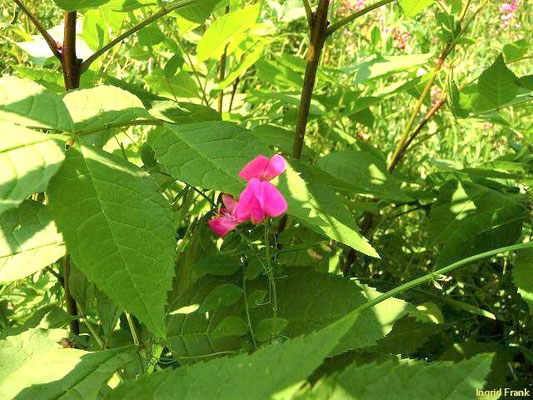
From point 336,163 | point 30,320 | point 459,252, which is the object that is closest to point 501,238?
point 459,252

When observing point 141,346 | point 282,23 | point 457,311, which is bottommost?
point 457,311

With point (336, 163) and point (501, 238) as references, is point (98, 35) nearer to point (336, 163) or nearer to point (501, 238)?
point (336, 163)

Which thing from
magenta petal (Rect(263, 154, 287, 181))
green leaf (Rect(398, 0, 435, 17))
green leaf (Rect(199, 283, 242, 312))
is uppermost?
green leaf (Rect(398, 0, 435, 17))

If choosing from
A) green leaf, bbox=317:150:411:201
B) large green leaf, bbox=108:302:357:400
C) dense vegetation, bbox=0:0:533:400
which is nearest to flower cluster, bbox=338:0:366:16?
dense vegetation, bbox=0:0:533:400

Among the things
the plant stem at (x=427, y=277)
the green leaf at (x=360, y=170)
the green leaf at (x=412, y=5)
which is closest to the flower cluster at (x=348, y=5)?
the green leaf at (x=360, y=170)

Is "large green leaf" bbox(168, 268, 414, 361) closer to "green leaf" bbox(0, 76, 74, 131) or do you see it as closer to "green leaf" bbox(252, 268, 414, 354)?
"green leaf" bbox(252, 268, 414, 354)

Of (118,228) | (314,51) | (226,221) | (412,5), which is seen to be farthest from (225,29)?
(118,228)

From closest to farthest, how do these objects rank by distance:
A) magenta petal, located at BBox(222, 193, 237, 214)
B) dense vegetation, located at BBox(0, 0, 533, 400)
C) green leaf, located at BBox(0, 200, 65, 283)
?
1. dense vegetation, located at BBox(0, 0, 533, 400)
2. green leaf, located at BBox(0, 200, 65, 283)
3. magenta petal, located at BBox(222, 193, 237, 214)

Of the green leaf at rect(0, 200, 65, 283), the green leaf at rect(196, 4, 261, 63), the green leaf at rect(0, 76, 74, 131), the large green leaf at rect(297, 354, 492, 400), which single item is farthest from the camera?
the green leaf at rect(196, 4, 261, 63)
